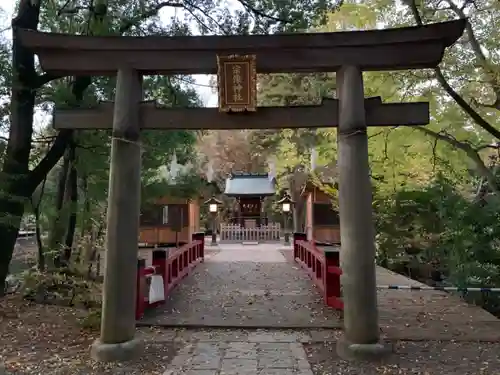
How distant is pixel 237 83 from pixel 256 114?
468mm

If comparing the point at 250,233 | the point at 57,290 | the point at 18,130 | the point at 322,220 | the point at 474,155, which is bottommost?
the point at 57,290

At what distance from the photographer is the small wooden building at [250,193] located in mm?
29281

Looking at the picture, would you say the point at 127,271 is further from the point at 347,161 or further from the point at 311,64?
the point at 311,64

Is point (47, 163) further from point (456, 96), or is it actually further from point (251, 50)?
point (456, 96)

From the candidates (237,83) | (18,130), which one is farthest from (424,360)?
(18,130)

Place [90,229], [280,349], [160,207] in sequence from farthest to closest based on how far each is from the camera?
1. [160,207]
2. [90,229]
3. [280,349]

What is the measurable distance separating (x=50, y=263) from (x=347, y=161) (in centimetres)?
674

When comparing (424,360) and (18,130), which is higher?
(18,130)

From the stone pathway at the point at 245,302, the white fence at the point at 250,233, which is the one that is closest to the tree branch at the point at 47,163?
the stone pathway at the point at 245,302

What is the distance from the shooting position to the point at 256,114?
5559 mm

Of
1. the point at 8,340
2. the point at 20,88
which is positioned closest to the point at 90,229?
the point at 20,88

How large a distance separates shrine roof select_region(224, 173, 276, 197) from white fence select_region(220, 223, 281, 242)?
2.57 meters

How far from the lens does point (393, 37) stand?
532 cm

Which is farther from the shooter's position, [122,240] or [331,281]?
[331,281]
